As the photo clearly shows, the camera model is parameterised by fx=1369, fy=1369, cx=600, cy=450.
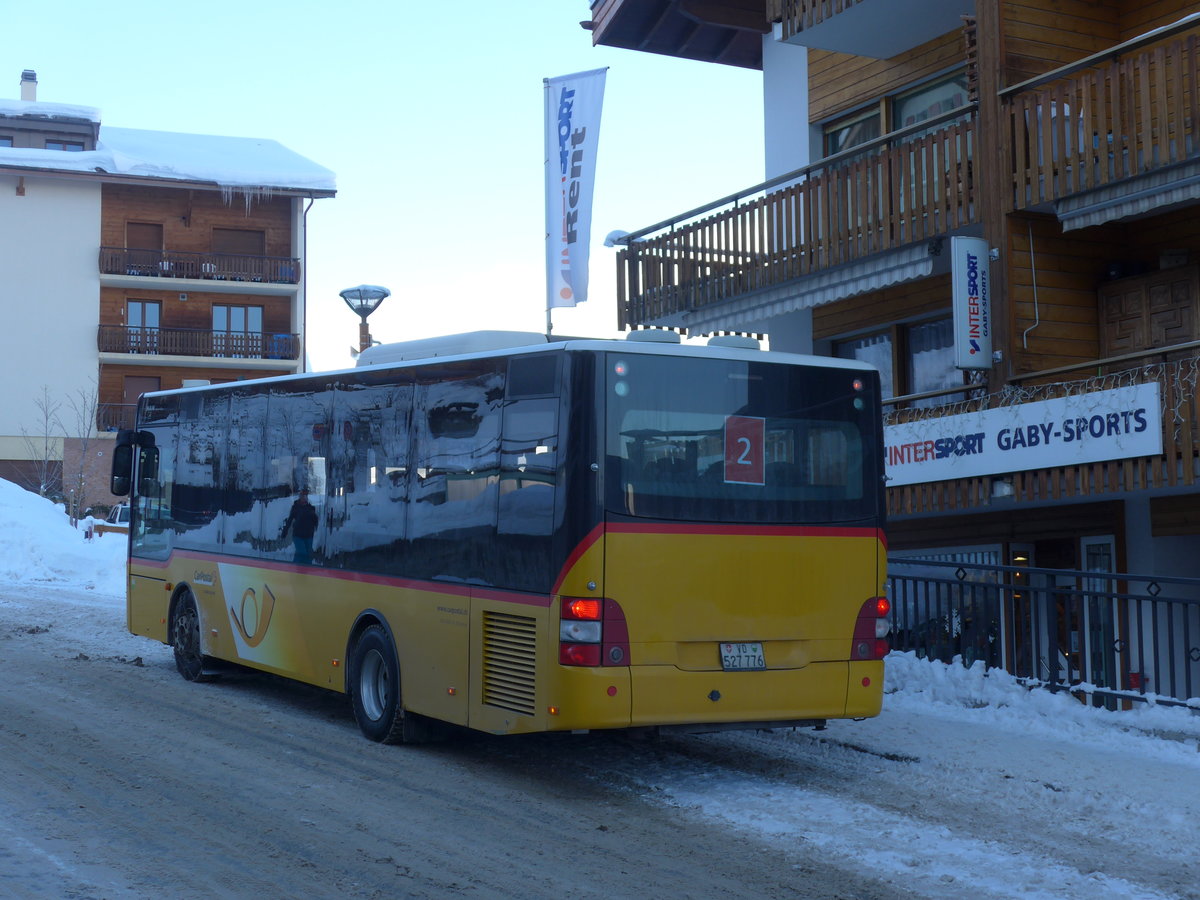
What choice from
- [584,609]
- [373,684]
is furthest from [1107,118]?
[373,684]

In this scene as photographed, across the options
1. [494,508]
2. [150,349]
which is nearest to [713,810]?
[494,508]

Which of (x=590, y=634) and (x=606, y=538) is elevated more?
(x=606, y=538)

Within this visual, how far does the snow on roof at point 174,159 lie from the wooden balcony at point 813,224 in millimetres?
40743

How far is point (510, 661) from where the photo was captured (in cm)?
941

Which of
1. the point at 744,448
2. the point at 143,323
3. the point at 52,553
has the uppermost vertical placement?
the point at 143,323

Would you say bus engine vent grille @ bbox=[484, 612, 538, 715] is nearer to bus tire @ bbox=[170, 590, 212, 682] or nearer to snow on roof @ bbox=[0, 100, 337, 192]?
bus tire @ bbox=[170, 590, 212, 682]

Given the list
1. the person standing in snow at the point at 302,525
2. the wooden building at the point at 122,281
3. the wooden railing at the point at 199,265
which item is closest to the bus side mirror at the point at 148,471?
the person standing in snow at the point at 302,525

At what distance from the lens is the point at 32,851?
23.7 ft

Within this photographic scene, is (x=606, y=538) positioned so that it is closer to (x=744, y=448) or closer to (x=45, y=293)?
(x=744, y=448)

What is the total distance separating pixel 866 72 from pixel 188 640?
12.4 meters

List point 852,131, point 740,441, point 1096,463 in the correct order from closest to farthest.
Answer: point 740,441 → point 1096,463 → point 852,131

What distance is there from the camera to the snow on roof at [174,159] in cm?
5722

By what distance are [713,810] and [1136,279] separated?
33.3ft

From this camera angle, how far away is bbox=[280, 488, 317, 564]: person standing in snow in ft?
40.1
